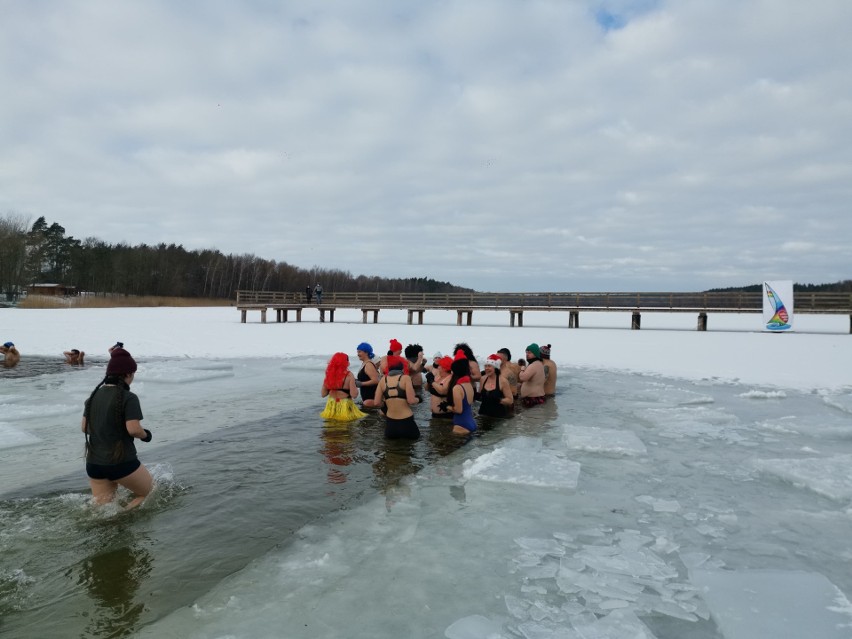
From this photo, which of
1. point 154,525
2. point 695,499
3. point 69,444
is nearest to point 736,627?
point 695,499

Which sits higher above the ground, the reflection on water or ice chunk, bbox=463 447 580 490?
ice chunk, bbox=463 447 580 490

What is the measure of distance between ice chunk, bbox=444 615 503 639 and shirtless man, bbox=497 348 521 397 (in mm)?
6268

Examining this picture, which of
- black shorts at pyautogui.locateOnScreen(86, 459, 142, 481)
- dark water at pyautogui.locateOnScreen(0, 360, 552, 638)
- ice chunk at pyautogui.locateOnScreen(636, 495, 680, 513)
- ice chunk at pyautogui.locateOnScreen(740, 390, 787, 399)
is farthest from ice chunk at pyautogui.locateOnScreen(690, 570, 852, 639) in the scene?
ice chunk at pyautogui.locateOnScreen(740, 390, 787, 399)

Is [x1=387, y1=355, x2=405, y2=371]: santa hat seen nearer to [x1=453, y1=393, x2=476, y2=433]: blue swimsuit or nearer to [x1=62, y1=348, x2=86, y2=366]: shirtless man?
[x1=453, y1=393, x2=476, y2=433]: blue swimsuit

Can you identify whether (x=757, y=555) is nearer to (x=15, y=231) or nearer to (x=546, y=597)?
(x=546, y=597)

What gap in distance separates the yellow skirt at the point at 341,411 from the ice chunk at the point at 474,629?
17.4 feet

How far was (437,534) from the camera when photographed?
402 centimetres

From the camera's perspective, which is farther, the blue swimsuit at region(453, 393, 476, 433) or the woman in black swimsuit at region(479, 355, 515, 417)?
the woman in black swimsuit at region(479, 355, 515, 417)

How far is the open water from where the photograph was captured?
9.59 feet

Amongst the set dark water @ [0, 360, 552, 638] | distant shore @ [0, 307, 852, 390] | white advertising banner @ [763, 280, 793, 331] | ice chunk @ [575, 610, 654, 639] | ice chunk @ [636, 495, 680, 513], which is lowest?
dark water @ [0, 360, 552, 638]

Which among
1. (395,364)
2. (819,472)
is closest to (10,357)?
(395,364)

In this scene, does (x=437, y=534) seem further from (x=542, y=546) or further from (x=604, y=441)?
(x=604, y=441)

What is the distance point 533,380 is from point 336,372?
12.7ft

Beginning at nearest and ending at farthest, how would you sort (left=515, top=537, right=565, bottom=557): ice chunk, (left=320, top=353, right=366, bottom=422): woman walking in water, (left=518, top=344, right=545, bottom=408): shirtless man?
(left=515, top=537, right=565, bottom=557): ice chunk → (left=320, top=353, right=366, bottom=422): woman walking in water → (left=518, top=344, right=545, bottom=408): shirtless man
